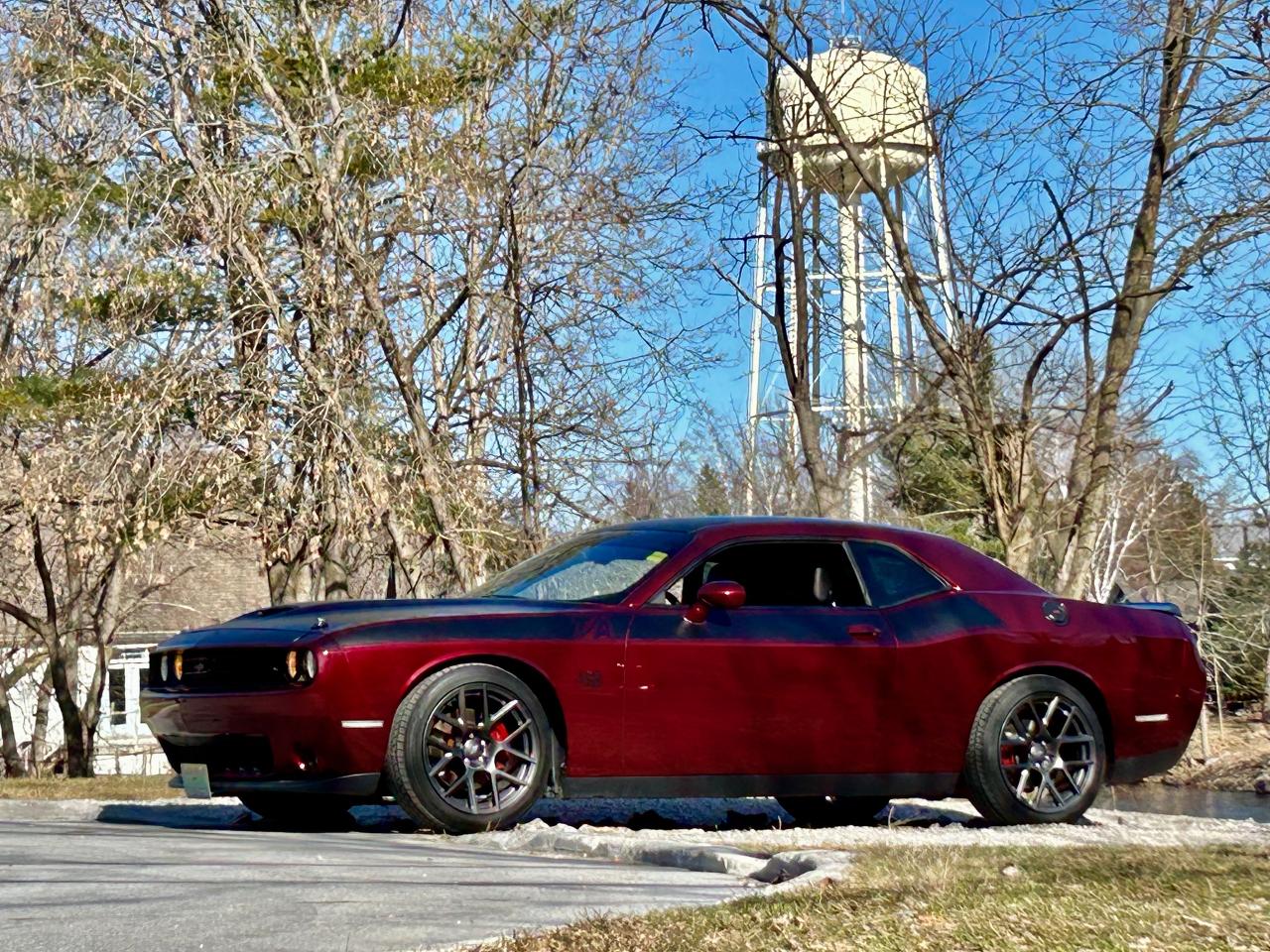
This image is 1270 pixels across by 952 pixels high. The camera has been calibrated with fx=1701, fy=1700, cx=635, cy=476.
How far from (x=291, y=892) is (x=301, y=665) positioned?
1.94m

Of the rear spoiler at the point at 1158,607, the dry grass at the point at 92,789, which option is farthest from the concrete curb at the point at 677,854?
the dry grass at the point at 92,789

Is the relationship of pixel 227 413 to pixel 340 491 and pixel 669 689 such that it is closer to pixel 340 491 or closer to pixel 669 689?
pixel 340 491

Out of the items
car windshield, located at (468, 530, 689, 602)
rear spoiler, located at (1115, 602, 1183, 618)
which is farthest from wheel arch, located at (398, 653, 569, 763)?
rear spoiler, located at (1115, 602, 1183, 618)

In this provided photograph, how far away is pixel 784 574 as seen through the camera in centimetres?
820

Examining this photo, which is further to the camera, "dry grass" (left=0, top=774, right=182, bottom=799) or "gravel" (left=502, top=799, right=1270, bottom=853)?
"dry grass" (left=0, top=774, right=182, bottom=799)

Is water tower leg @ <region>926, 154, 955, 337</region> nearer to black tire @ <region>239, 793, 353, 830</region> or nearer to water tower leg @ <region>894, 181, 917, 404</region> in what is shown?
water tower leg @ <region>894, 181, 917, 404</region>

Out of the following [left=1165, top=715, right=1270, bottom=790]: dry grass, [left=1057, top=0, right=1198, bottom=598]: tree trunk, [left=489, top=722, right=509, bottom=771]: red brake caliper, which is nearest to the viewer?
[left=489, top=722, right=509, bottom=771]: red brake caliper

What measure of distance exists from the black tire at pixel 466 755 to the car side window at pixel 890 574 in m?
1.92

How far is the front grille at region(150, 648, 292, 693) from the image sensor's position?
278 inches

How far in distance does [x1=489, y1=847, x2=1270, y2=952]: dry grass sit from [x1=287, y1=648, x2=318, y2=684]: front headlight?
250cm

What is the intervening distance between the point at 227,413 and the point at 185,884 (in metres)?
9.28

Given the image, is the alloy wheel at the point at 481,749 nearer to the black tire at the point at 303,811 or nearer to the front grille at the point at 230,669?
the front grille at the point at 230,669

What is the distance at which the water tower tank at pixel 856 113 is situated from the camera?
1538cm

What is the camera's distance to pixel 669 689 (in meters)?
7.52
